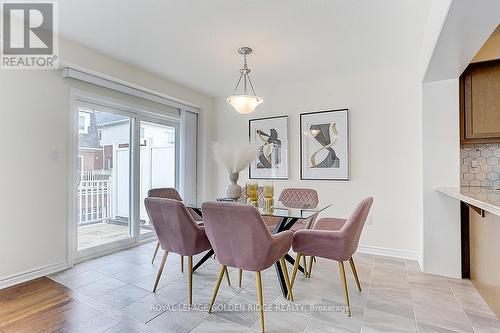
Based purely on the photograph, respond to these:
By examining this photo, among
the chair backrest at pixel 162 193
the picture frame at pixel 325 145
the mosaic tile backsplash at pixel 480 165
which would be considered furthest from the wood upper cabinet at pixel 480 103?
the chair backrest at pixel 162 193

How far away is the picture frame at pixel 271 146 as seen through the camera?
4188mm

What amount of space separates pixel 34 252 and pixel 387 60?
14.5ft

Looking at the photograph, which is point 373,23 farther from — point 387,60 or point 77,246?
point 77,246

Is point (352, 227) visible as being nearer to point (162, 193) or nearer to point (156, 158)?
point (162, 193)

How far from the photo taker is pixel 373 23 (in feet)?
8.11

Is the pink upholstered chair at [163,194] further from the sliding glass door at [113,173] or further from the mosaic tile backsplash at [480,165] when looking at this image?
the mosaic tile backsplash at [480,165]

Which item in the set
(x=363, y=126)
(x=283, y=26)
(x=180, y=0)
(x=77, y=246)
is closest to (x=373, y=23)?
(x=283, y=26)

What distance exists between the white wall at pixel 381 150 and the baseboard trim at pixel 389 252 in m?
0.01

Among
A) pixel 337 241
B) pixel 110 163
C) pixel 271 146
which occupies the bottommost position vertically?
pixel 337 241

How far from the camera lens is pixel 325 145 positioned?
12.7 feet

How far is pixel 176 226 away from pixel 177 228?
0.06ft

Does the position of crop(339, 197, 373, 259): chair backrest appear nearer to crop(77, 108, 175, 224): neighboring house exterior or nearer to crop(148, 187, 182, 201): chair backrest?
crop(148, 187, 182, 201): chair backrest

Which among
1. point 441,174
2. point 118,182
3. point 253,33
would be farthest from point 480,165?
point 118,182

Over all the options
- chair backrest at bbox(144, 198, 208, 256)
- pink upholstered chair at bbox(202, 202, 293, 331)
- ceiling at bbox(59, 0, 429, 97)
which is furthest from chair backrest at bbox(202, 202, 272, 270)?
ceiling at bbox(59, 0, 429, 97)
